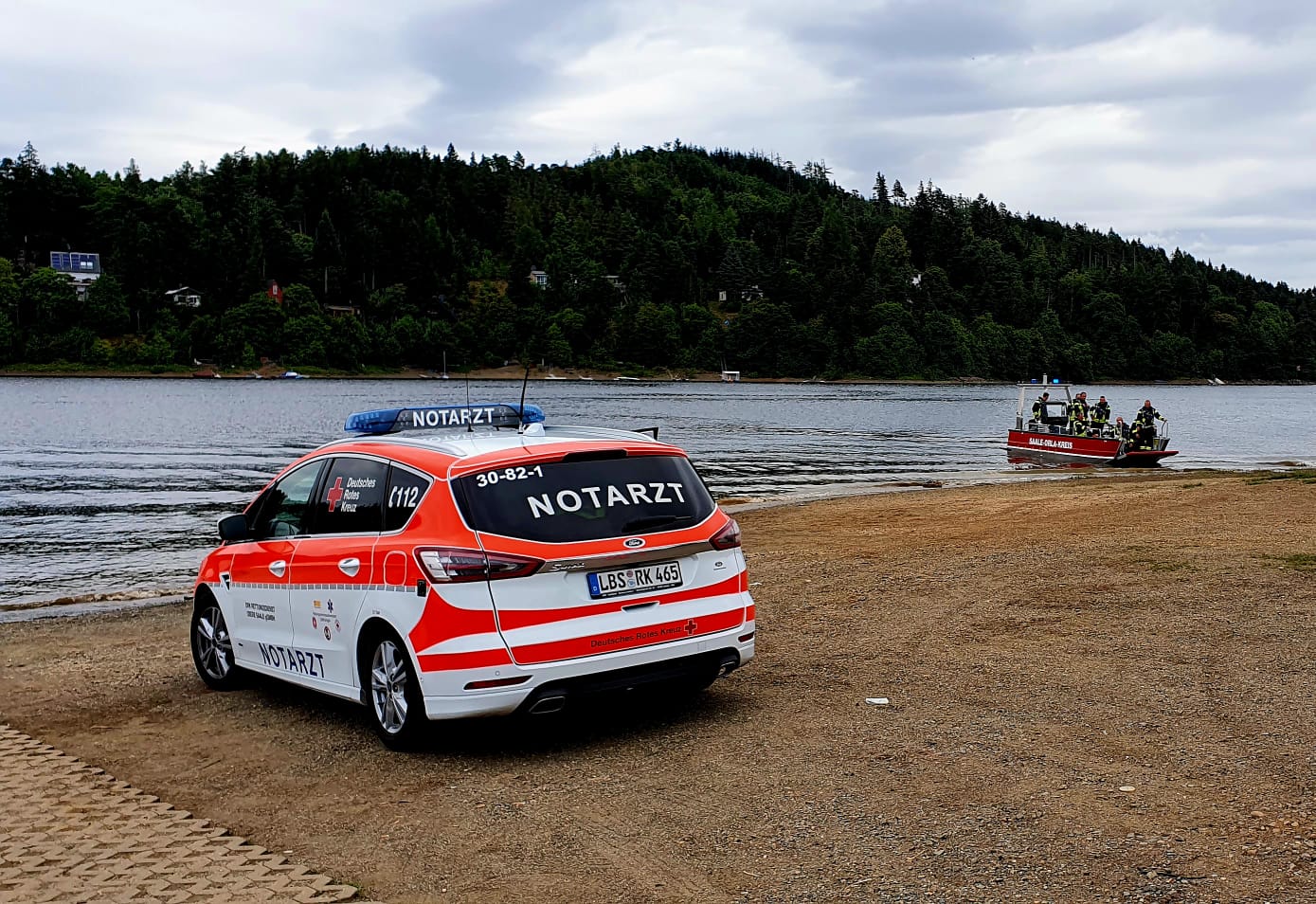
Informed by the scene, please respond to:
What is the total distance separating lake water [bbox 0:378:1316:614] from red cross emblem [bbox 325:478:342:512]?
9411mm

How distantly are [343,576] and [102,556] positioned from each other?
1422cm

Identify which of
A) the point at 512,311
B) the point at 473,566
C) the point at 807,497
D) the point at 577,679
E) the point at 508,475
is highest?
the point at 512,311

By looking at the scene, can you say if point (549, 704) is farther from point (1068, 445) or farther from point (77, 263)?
point (77, 263)

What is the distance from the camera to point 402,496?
694 centimetres

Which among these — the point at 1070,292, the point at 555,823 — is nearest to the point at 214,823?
the point at 555,823

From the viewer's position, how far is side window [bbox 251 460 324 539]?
800cm

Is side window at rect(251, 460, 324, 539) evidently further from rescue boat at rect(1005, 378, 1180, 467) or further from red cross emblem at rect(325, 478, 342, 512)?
rescue boat at rect(1005, 378, 1180, 467)

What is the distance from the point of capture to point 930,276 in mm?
190250

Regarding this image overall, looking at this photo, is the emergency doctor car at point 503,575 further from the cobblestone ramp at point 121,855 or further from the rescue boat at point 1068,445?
the rescue boat at point 1068,445

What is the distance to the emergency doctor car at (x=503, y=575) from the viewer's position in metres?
6.37

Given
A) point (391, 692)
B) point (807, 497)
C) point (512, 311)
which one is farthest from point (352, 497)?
point (512, 311)

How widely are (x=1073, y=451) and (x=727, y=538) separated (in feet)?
121

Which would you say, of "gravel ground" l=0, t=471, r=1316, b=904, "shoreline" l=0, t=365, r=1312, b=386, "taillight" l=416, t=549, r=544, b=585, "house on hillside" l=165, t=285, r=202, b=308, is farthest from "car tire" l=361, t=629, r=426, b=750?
"house on hillside" l=165, t=285, r=202, b=308

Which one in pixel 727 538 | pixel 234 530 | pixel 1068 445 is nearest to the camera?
pixel 727 538
